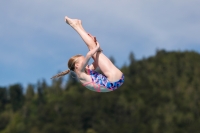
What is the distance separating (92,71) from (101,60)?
1.66 ft

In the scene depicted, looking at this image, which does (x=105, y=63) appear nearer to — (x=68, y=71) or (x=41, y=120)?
(x=68, y=71)

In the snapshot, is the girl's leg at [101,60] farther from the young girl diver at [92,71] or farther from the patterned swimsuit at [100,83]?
the patterned swimsuit at [100,83]

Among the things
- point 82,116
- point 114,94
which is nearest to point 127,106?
point 114,94

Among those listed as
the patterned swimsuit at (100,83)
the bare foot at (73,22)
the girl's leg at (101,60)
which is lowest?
the patterned swimsuit at (100,83)

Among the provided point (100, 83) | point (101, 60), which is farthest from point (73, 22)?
point (100, 83)

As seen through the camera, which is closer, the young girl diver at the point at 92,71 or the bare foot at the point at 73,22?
the young girl diver at the point at 92,71

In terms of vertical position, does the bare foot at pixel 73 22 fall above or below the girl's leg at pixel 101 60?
above

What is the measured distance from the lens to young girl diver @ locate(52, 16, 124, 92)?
50.0 feet

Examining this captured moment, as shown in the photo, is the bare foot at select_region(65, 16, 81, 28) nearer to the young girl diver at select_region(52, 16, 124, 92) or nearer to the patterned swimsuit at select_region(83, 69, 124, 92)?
the young girl diver at select_region(52, 16, 124, 92)

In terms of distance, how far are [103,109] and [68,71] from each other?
17428 centimetres

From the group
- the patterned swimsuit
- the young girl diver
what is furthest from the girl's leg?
the patterned swimsuit

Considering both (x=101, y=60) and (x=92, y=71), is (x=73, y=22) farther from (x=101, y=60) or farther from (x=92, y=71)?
(x=92, y=71)

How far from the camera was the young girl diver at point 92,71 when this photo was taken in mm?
15227

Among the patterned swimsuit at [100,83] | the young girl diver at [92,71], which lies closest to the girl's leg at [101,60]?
the young girl diver at [92,71]
